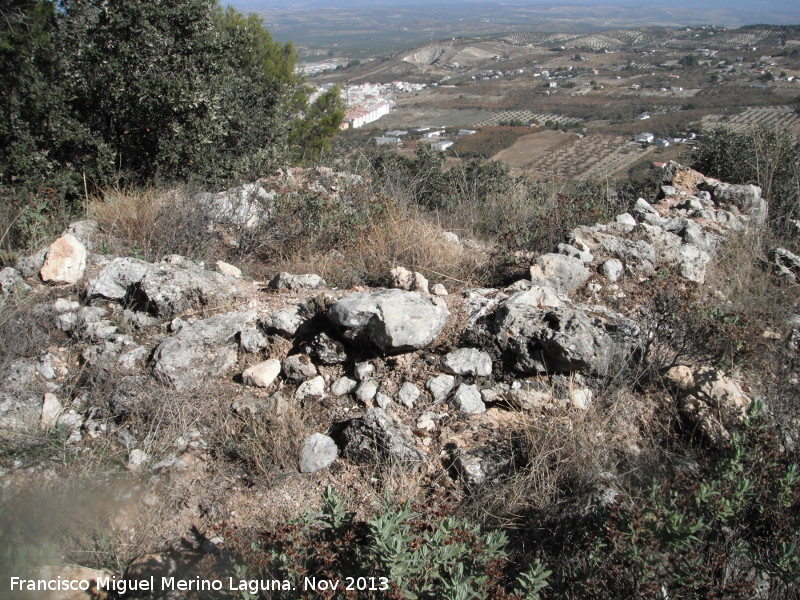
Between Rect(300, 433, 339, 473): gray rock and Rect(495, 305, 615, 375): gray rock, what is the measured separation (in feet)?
4.04

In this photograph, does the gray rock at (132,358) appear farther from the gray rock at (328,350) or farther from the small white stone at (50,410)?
the gray rock at (328,350)

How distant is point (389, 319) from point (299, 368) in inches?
26.5

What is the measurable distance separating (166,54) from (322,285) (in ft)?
12.9

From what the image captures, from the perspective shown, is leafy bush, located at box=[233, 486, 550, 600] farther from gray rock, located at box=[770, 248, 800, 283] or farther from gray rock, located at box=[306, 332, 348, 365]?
gray rock, located at box=[770, 248, 800, 283]

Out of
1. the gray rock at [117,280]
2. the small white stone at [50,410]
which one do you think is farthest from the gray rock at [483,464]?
the gray rock at [117,280]

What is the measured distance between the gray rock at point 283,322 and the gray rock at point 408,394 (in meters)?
0.88

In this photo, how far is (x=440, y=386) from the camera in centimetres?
328

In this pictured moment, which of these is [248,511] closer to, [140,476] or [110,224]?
[140,476]

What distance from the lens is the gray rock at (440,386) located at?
10.7 ft

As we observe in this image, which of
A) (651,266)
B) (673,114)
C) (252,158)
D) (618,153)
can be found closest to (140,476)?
(651,266)

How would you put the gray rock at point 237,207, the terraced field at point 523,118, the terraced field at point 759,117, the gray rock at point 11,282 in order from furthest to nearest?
the terraced field at point 523,118 < the terraced field at point 759,117 < the gray rock at point 237,207 < the gray rock at point 11,282

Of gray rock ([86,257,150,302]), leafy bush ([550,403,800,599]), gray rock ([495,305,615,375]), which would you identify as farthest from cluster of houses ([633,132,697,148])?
gray rock ([86,257,150,302])

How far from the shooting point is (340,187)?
6.55 m

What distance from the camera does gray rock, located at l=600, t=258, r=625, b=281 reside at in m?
4.37
